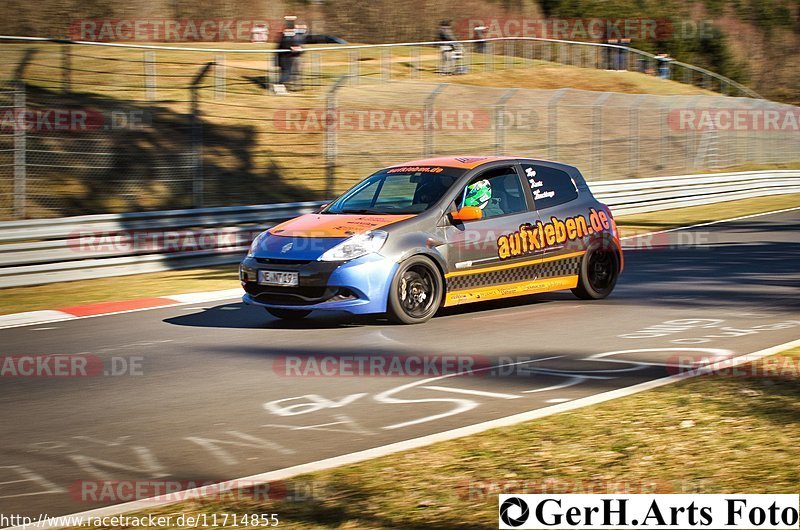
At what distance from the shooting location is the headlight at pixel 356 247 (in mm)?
10477

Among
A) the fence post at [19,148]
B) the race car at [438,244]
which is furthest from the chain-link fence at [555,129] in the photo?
the race car at [438,244]

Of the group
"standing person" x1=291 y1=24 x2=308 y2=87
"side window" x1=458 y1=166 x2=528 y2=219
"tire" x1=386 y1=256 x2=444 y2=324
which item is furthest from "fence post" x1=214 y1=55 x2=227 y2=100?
"tire" x1=386 y1=256 x2=444 y2=324

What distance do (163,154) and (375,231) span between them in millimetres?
13281

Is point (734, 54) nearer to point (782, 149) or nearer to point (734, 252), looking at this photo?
point (782, 149)

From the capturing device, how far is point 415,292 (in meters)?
10.9

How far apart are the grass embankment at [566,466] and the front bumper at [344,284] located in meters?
3.75

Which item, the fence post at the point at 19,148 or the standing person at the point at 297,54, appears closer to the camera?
the fence post at the point at 19,148

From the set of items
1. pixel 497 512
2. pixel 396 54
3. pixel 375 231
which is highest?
pixel 396 54

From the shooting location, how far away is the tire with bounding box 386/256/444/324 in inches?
418

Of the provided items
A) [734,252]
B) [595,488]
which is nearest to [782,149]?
[734,252]

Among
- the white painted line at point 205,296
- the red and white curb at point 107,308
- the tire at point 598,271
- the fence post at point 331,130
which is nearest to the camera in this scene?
the red and white curb at point 107,308

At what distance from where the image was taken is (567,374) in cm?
834

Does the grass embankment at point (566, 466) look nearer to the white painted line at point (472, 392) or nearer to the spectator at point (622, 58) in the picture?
the white painted line at point (472, 392)

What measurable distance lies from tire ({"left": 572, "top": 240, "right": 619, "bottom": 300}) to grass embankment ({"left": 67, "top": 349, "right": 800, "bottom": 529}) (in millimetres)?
5225
